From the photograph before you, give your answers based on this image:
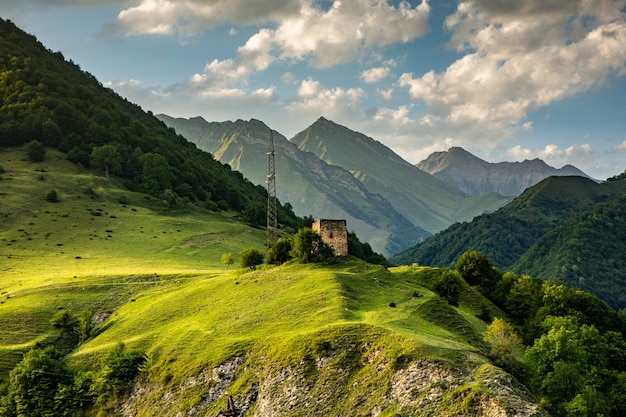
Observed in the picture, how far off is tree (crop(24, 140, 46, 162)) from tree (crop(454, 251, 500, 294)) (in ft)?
498

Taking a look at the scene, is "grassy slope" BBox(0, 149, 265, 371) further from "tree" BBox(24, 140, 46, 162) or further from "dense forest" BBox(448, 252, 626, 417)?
"dense forest" BBox(448, 252, 626, 417)

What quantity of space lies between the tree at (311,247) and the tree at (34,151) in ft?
460

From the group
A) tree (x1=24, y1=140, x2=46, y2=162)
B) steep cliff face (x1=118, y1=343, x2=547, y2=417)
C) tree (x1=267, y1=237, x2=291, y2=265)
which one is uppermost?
tree (x1=24, y1=140, x2=46, y2=162)

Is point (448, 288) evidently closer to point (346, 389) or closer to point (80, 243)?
point (346, 389)

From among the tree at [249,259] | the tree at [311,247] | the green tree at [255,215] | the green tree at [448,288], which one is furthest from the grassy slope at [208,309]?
the green tree at [255,215]

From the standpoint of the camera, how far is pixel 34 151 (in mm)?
192000

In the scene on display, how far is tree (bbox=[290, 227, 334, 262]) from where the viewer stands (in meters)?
92.2

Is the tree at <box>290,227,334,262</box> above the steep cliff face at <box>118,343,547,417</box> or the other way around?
above

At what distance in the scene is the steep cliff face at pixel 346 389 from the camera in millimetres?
43344

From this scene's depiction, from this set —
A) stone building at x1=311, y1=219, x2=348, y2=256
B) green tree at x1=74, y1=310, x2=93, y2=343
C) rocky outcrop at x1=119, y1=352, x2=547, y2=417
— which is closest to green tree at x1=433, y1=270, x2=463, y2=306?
stone building at x1=311, y1=219, x2=348, y2=256

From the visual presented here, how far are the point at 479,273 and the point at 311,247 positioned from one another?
52233 millimetres

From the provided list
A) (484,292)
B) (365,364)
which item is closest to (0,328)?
(365,364)

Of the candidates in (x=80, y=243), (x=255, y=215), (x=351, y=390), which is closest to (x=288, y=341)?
(x=351, y=390)

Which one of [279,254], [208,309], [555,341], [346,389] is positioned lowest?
[346,389]
